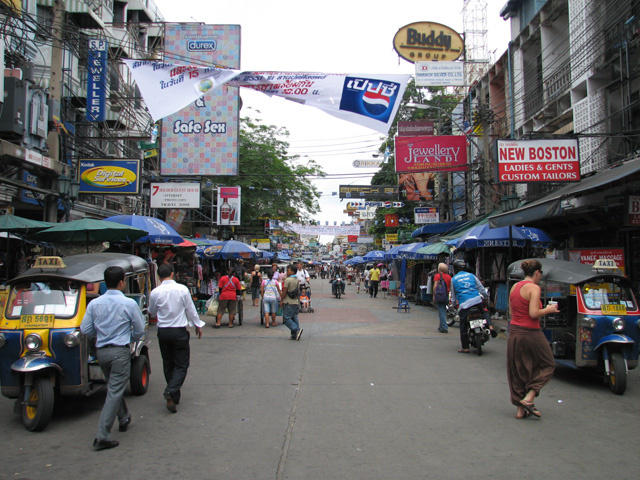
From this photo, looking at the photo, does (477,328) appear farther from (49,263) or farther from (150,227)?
(150,227)

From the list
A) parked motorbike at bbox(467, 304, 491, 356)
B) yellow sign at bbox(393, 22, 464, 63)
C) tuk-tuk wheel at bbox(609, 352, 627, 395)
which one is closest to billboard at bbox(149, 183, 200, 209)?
yellow sign at bbox(393, 22, 464, 63)

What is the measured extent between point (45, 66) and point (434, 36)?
15076 millimetres

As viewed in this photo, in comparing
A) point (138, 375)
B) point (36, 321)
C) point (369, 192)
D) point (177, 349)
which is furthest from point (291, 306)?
point (369, 192)

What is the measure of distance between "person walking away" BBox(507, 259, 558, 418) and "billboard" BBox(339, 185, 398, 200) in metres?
19.7

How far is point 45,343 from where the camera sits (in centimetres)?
522

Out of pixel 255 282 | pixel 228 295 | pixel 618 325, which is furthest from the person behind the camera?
pixel 255 282

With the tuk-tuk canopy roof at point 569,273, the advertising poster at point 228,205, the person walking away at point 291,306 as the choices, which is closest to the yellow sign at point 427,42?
the advertising poster at point 228,205

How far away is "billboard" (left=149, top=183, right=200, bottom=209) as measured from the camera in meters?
19.8

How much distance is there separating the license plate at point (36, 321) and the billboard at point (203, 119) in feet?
49.8

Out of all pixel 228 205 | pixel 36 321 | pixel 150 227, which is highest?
pixel 228 205

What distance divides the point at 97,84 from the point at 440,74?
500 inches

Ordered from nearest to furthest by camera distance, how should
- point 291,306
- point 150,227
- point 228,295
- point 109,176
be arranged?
point 291,306
point 150,227
point 228,295
point 109,176

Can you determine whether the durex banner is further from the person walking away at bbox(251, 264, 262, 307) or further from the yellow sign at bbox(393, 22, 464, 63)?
the person walking away at bbox(251, 264, 262, 307)

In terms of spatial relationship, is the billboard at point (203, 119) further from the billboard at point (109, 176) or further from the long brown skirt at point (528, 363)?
the long brown skirt at point (528, 363)
